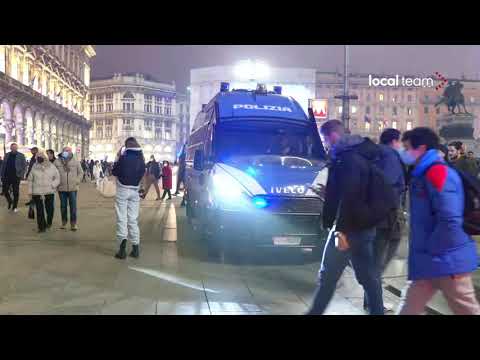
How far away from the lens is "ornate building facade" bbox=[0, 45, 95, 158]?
4169 cm

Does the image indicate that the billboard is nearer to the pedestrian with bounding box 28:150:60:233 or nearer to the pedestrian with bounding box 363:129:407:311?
the pedestrian with bounding box 28:150:60:233

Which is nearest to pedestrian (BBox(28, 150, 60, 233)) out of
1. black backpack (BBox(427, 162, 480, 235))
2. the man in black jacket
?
the man in black jacket

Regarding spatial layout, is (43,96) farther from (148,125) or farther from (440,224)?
(148,125)

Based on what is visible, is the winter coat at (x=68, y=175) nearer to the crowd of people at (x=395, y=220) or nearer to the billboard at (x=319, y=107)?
the crowd of people at (x=395, y=220)

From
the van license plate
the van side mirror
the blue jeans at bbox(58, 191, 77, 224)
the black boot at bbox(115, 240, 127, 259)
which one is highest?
the van side mirror

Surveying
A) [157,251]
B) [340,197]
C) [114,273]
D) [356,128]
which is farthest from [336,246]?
[356,128]

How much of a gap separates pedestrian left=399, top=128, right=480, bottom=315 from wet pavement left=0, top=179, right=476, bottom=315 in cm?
190

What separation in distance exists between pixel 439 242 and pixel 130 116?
101 m

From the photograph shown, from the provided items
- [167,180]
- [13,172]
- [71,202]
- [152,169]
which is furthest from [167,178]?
[71,202]

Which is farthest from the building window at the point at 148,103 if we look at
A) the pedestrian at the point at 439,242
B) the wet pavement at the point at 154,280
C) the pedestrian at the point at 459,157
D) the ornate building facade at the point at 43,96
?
the pedestrian at the point at 439,242

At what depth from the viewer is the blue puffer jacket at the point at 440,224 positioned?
364 cm
